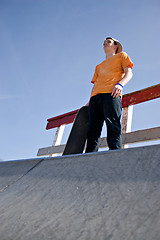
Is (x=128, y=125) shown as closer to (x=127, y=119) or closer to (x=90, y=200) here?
(x=127, y=119)

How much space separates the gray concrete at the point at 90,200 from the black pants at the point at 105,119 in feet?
2.61

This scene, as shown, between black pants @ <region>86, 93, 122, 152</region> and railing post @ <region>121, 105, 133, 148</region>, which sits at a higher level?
railing post @ <region>121, 105, 133, 148</region>

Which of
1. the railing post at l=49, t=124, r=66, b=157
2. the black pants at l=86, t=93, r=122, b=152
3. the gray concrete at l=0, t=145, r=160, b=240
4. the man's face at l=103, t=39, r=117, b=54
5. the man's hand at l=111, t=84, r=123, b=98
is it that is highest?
the man's face at l=103, t=39, r=117, b=54

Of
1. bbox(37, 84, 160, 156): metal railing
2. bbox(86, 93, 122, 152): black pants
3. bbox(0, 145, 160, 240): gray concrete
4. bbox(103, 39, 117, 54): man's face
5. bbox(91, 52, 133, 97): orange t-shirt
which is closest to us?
bbox(0, 145, 160, 240): gray concrete

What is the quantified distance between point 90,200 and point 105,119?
1.29 meters

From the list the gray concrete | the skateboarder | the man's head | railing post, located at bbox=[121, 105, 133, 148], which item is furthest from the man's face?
the gray concrete

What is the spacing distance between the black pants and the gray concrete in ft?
2.61

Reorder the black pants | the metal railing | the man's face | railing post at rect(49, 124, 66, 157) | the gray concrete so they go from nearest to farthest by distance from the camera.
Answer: the gray concrete, the black pants, the metal railing, the man's face, railing post at rect(49, 124, 66, 157)

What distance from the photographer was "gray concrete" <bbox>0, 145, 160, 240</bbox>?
0.61 metres

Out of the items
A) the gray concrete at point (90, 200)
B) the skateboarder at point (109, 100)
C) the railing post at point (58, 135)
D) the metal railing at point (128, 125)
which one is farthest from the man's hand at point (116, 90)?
the railing post at point (58, 135)

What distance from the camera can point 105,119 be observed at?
199 cm

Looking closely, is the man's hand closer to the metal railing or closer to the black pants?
the black pants

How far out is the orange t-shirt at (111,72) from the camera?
2.19m

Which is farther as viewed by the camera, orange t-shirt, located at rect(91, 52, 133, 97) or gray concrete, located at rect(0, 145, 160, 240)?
orange t-shirt, located at rect(91, 52, 133, 97)
